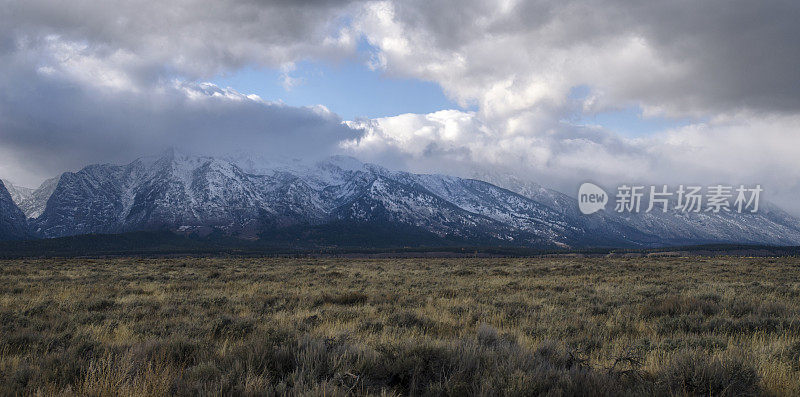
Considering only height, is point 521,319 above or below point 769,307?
below

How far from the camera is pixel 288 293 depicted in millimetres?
14773

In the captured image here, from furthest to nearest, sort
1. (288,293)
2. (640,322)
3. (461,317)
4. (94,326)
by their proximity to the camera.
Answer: (288,293) → (461,317) → (640,322) → (94,326)

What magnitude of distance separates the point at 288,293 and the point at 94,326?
684 centimetres

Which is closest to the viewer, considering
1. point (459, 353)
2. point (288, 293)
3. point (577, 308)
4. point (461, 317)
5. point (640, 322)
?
point (459, 353)

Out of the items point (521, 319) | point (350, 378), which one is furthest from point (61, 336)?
point (521, 319)

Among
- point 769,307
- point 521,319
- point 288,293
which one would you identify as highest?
point 769,307

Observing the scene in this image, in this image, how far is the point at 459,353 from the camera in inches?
217

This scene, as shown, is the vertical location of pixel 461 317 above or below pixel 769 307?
below

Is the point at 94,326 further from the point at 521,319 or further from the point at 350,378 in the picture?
the point at 521,319

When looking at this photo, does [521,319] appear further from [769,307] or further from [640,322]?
[769,307]

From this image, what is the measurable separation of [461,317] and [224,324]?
5.81m

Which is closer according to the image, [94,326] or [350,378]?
[350,378]

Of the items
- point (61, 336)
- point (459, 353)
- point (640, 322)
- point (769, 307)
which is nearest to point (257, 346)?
point (459, 353)

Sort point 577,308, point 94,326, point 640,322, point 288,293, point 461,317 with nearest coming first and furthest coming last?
point 94,326 → point 640,322 → point 461,317 → point 577,308 → point 288,293
